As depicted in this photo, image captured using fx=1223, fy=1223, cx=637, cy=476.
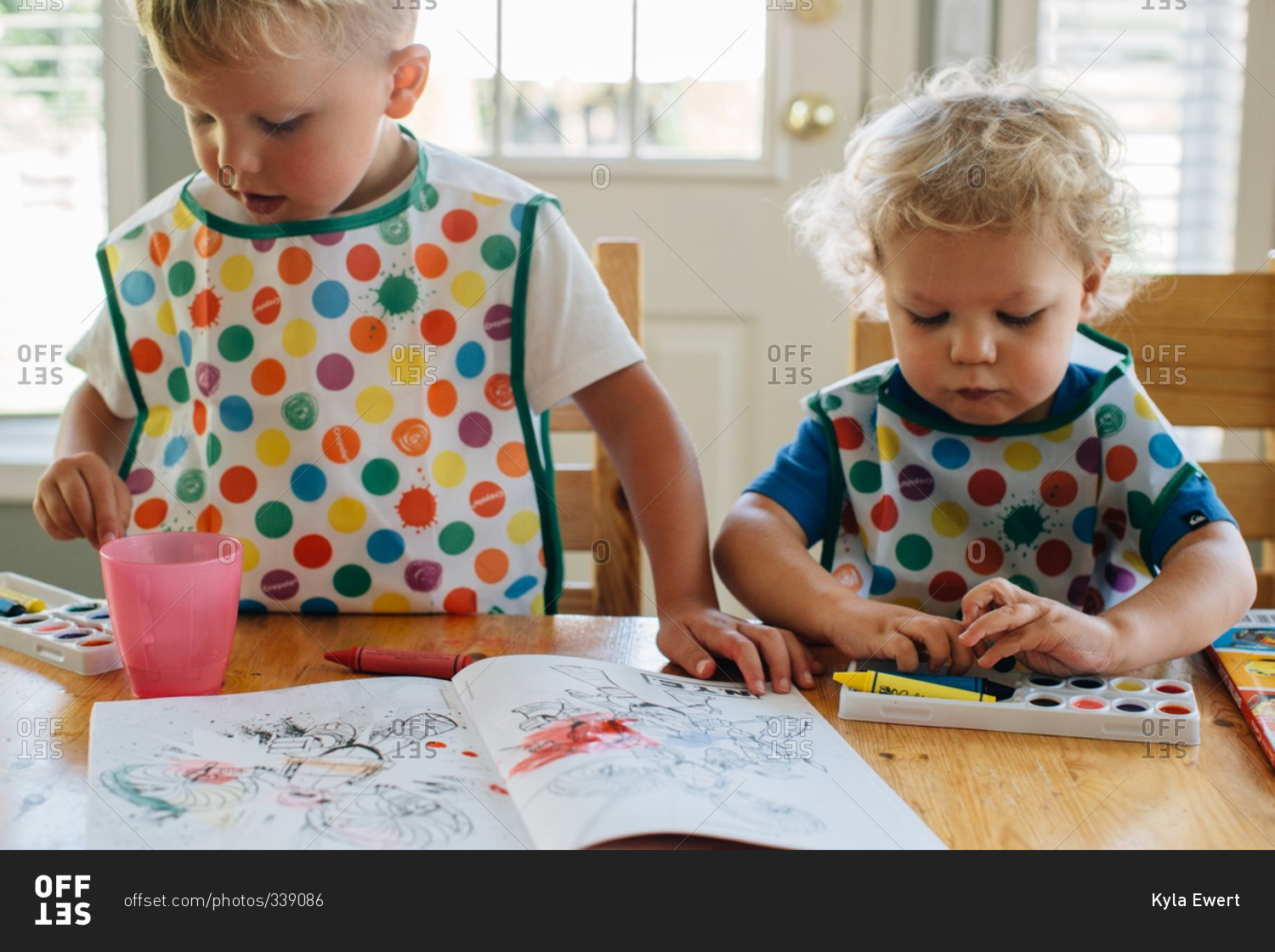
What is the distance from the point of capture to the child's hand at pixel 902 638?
0.74m

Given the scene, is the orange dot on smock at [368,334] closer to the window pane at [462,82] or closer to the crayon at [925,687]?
the crayon at [925,687]

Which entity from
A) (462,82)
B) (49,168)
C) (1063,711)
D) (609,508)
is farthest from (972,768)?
(49,168)

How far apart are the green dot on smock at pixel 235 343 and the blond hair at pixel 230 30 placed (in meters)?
0.25

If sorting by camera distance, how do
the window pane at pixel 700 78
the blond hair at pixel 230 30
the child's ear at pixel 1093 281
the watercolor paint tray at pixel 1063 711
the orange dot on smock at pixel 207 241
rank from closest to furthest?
1. the watercolor paint tray at pixel 1063 711
2. the blond hair at pixel 230 30
3. the child's ear at pixel 1093 281
4. the orange dot on smock at pixel 207 241
5. the window pane at pixel 700 78

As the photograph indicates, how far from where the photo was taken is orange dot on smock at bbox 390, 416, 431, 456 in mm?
1053

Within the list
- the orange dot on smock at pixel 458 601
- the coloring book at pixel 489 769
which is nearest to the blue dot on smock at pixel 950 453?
the coloring book at pixel 489 769

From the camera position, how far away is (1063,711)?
670 mm

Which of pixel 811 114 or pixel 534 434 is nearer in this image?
pixel 534 434

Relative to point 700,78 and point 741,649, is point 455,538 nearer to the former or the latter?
point 741,649

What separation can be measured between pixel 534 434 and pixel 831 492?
0.89 ft

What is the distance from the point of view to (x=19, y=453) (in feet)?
6.72

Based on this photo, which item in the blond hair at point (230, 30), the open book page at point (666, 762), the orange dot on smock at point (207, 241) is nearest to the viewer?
the open book page at point (666, 762)

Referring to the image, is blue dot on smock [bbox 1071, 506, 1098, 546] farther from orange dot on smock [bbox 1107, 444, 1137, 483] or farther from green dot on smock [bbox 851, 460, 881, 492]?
green dot on smock [bbox 851, 460, 881, 492]

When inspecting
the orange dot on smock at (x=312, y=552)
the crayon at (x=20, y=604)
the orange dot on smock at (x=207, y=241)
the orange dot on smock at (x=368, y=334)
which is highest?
the orange dot on smock at (x=207, y=241)
